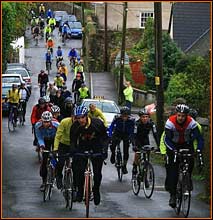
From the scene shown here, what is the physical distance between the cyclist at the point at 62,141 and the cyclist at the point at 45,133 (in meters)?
0.39

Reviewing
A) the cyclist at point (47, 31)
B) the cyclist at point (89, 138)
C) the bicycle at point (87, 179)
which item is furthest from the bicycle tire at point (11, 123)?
the cyclist at point (47, 31)

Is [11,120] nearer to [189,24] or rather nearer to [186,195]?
[186,195]

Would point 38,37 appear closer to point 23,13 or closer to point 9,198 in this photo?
point 23,13

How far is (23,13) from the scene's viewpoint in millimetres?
35656

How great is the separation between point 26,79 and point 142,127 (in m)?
23.1

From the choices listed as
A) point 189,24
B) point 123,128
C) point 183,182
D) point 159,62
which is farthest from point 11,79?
point 183,182

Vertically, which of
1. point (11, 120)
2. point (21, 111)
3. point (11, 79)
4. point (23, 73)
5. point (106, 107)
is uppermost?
point (23, 73)

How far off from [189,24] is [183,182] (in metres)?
37.9

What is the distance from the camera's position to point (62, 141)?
14188 mm

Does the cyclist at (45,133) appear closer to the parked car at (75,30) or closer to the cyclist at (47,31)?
the cyclist at (47,31)

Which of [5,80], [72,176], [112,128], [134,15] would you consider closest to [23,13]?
[5,80]

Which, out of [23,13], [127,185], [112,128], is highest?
[23,13]

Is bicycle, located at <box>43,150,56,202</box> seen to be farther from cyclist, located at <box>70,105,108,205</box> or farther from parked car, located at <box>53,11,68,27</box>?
parked car, located at <box>53,11,68,27</box>

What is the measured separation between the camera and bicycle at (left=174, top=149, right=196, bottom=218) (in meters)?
12.9
